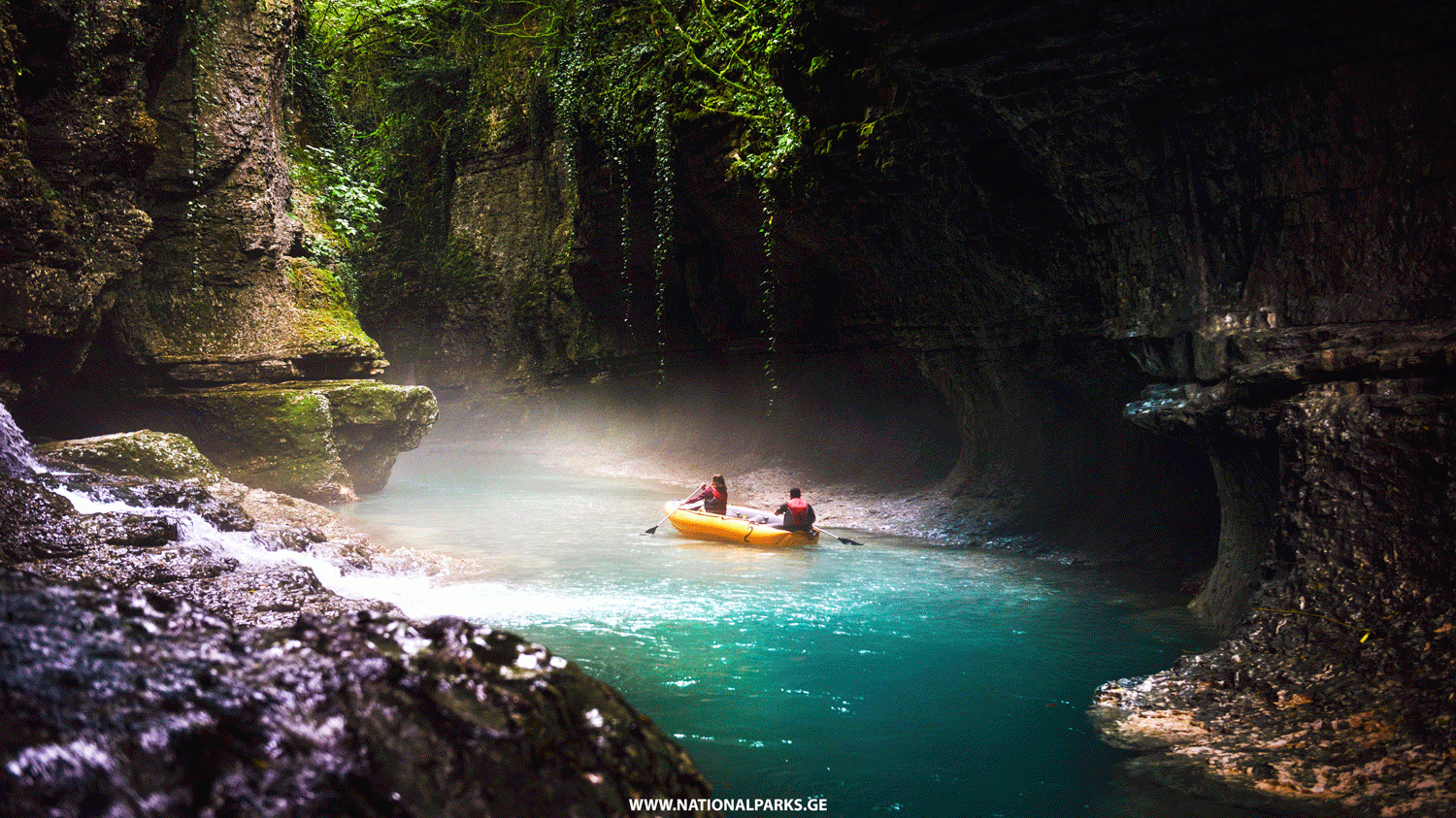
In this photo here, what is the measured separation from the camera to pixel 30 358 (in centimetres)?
870

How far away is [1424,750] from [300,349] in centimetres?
1202

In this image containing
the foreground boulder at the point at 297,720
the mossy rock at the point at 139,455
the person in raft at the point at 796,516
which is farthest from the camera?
the person in raft at the point at 796,516

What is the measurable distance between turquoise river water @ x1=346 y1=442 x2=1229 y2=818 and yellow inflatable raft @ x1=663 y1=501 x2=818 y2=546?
0.80 feet

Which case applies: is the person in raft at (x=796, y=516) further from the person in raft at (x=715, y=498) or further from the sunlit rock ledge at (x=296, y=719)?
the sunlit rock ledge at (x=296, y=719)

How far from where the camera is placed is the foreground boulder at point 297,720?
1375mm

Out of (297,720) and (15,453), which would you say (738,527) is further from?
(297,720)

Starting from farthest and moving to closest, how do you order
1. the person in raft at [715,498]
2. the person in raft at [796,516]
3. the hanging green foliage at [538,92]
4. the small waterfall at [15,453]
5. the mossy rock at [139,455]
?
the person in raft at [715,498] → the hanging green foliage at [538,92] → the person in raft at [796,516] → the mossy rock at [139,455] → the small waterfall at [15,453]

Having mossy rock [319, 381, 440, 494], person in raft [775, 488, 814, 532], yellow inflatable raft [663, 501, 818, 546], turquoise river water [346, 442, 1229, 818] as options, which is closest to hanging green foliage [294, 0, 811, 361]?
yellow inflatable raft [663, 501, 818, 546]

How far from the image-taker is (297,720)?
5.31 ft

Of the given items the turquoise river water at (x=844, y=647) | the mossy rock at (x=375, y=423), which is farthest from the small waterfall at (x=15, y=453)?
the mossy rock at (x=375, y=423)

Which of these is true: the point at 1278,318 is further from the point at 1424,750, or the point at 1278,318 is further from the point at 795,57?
the point at 795,57

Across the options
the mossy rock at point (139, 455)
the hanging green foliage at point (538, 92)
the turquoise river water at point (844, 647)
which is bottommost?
the turquoise river water at point (844, 647)

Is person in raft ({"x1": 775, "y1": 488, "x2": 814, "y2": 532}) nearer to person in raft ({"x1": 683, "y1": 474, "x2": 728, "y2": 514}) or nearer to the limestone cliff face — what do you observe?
person in raft ({"x1": 683, "y1": 474, "x2": 728, "y2": 514})

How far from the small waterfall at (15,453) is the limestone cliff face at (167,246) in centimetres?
136
